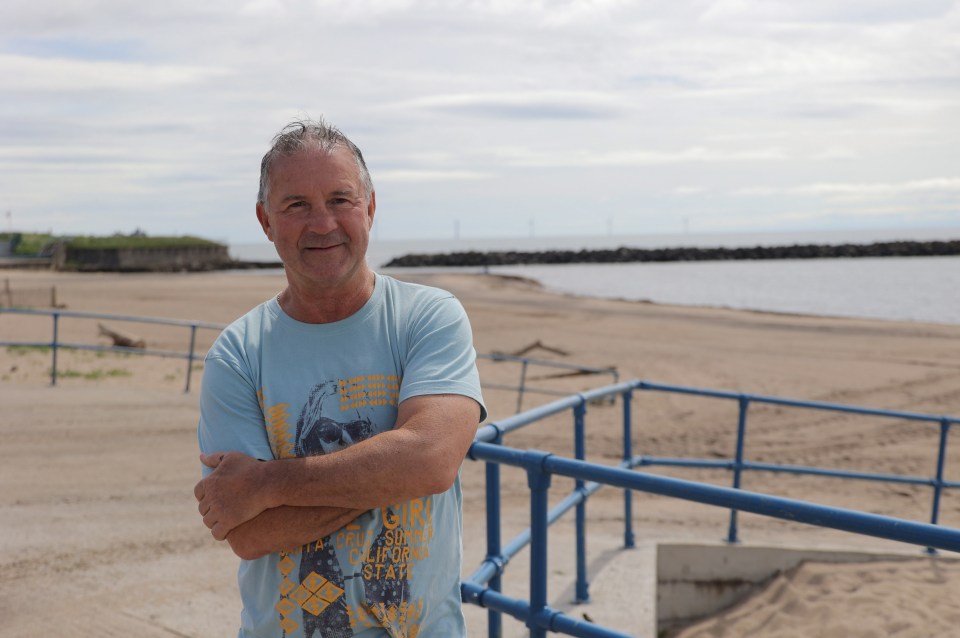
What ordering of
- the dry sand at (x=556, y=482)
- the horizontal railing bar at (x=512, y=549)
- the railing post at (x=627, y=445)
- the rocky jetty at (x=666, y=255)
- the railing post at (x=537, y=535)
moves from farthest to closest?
the rocky jetty at (x=666, y=255) < the railing post at (x=627, y=445) < the dry sand at (x=556, y=482) < the horizontal railing bar at (x=512, y=549) < the railing post at (x=537, y=535)

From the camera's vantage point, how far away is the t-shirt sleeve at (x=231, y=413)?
1.98 m

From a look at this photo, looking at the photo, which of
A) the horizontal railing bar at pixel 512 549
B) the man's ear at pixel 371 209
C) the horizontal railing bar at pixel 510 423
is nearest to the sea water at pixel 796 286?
the horizontal railing bar at pixel 512 549

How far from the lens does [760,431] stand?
12.4 m

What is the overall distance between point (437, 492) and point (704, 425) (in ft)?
37.3

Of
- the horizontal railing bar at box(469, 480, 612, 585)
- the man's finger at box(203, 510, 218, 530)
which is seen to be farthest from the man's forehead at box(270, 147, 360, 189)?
the horizontal railing bar at box(469, 480, 612, 585)

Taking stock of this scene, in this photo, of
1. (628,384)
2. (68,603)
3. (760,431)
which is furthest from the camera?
(760,431)

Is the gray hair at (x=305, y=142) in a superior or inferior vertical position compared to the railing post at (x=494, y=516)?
superior

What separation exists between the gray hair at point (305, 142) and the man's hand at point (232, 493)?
64cm

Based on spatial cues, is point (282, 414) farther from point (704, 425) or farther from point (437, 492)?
point (704, 425)

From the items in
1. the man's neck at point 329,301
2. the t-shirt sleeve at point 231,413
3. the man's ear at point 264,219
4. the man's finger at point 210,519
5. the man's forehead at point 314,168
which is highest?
the man's forehead at point 314,168

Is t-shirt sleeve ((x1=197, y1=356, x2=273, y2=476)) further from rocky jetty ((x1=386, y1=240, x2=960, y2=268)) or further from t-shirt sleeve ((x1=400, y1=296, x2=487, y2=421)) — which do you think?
rocky jetty ((x1=386, y1=240, x2=960, y2=268))

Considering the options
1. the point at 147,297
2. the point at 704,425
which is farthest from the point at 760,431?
the point at 147,297

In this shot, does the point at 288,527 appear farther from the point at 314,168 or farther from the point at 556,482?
the point at 556,482

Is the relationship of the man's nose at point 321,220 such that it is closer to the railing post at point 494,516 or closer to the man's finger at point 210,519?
the man's finger at point 210,519
